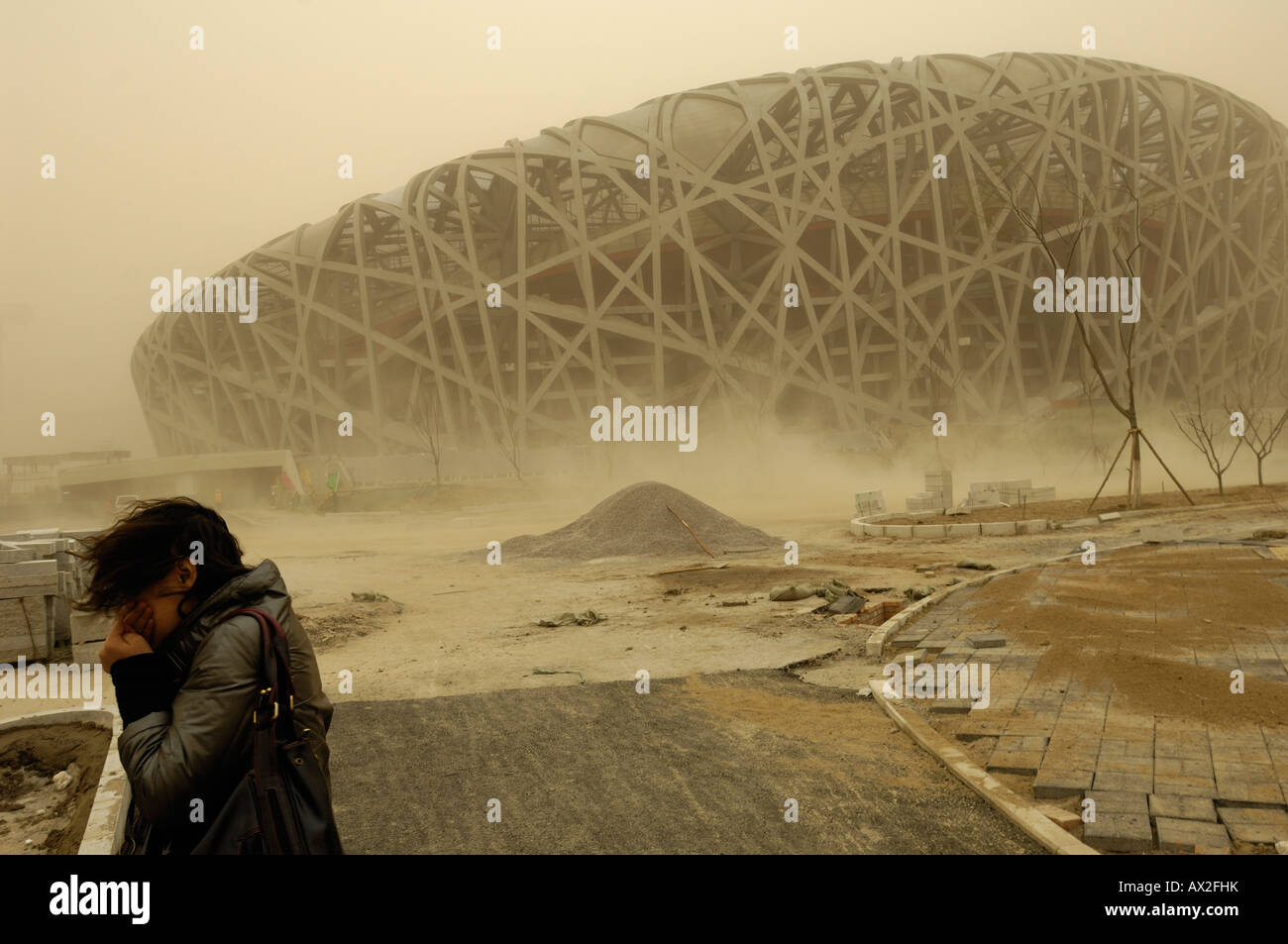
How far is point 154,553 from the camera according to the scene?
7.87 feet

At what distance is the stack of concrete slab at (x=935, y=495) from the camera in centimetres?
2392

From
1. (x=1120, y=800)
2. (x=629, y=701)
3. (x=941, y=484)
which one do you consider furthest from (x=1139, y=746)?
(x=941, y=484)

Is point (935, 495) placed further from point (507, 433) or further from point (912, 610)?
point (507, 433)

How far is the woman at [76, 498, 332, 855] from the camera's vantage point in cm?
227

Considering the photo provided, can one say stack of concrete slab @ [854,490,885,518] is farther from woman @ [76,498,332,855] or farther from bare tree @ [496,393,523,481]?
bare tree @ [496,393,523,481]

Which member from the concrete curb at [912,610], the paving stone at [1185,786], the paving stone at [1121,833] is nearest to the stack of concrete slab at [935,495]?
the concrete curb at [912,610]

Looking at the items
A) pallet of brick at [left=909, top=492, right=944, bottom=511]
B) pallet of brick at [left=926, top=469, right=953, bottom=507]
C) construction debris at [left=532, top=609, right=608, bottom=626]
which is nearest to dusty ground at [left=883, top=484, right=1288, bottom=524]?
pallet of brick at [left=926, top=469, right=953, bottom=507]

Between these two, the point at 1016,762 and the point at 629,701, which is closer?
the point at 1016,762

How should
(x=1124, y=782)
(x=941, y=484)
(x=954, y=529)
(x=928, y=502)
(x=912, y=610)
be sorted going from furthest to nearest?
(x=941, y=484) < (x=928, y=502) < (x=954, y=529) < (x=912, y=610) < (x=1124, y=782)

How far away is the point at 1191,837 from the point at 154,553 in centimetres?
421

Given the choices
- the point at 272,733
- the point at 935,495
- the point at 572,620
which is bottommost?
the point at 572,620

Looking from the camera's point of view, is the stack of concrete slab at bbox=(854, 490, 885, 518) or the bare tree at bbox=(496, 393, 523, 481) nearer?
the stack of concrete slab at bbox=(854, 490, 885, 518)

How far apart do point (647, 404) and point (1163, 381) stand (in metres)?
27.5

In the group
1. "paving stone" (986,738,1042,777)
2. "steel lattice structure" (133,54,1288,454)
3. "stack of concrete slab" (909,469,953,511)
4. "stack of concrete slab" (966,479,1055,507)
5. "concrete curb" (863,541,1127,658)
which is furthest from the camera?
"steel lattice structure" (133,54,1288,454)
